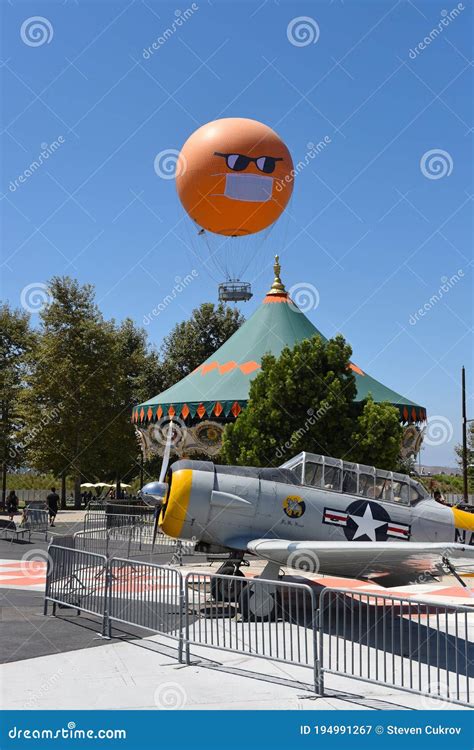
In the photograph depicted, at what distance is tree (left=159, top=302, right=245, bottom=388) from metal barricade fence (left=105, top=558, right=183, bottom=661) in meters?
47.8

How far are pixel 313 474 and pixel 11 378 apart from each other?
42024 millimetres

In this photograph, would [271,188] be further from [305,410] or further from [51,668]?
[51,668]

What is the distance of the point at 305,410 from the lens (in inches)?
1003

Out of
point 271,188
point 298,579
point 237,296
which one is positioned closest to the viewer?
point 298,579

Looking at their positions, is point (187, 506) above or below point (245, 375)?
below

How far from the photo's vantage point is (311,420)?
990 inches

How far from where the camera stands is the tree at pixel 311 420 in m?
25.1

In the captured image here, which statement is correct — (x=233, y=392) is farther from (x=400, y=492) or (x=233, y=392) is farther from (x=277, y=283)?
(x=400, y=492)

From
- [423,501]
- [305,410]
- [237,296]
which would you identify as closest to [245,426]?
[305,410]

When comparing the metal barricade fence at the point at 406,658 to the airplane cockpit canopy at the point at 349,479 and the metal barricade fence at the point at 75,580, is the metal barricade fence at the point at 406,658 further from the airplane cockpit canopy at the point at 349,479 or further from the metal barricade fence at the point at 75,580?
the metal barricade fence at the point at 75,580

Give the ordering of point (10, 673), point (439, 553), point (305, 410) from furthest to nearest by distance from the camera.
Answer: point (305, 410) → point (439, 553) → point (10, 673)

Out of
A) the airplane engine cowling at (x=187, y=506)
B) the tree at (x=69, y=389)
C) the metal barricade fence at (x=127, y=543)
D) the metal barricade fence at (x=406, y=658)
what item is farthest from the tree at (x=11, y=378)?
the metal barricade fence at (x=406, y=658)

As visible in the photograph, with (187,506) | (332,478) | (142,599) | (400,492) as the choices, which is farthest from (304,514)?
(142,599)

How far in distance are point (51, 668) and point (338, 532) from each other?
6637mm
